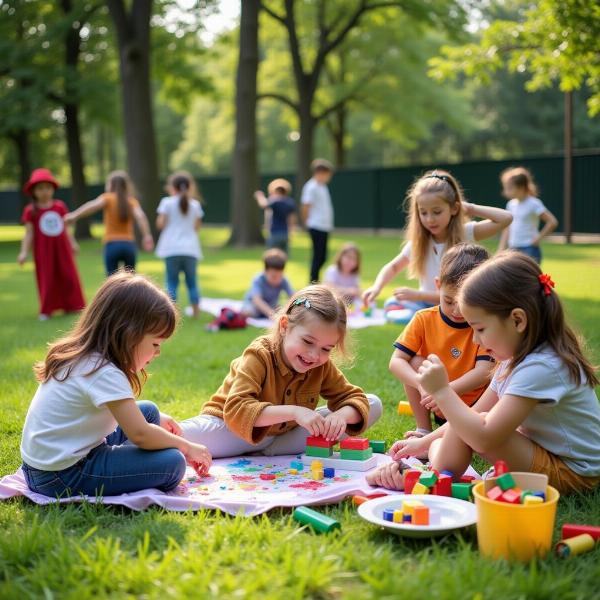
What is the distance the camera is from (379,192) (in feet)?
90.8

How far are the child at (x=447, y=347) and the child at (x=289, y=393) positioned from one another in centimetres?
28

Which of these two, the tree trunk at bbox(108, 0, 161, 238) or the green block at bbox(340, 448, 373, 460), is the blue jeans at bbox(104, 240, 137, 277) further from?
the tree trunk at bbox(108, 0, 161, 238)

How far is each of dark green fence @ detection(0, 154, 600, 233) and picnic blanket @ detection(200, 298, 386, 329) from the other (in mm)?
12836

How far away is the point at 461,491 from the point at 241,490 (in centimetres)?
100

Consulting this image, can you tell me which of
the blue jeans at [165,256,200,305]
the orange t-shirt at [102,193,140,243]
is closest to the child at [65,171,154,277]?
the orange t-shirt at [102,193,140,243]

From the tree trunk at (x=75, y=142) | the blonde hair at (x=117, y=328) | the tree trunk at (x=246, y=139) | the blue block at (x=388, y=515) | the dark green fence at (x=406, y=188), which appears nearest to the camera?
the blue block at (x=388, y=515)

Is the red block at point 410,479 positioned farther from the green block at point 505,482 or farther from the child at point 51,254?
the child at point 51,254

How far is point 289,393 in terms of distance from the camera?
4070mm

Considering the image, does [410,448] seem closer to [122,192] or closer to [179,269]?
[179,269]

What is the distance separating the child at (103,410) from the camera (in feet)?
10.8

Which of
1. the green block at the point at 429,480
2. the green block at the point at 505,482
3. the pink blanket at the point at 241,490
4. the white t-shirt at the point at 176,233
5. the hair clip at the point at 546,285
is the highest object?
the white t-shirt at the point at 176,233

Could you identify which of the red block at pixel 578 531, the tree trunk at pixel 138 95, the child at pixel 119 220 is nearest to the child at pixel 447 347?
the red block at pixel 578 531

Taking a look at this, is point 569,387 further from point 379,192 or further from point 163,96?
point 163,96

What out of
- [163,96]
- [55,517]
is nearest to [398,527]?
[55,517]
